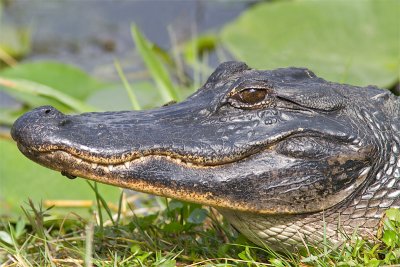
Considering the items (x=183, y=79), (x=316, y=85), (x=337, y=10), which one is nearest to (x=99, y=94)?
(x=183, y=79)

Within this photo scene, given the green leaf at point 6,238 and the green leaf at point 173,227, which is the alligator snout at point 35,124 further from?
the green leaf at point 173,227

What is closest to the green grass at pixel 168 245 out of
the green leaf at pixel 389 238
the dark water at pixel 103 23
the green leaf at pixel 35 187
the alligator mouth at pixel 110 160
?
the green leaf at pixel 389 238

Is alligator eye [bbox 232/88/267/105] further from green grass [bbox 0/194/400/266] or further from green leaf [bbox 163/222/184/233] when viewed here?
green leaf [bbox 163/222/184/233]

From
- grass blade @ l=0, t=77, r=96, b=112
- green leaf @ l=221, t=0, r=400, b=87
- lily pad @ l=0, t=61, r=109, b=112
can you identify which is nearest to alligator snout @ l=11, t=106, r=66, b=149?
grass blade @ l=0, t=77, r=96, b=112

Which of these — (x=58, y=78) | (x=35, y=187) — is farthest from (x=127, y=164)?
(x=58, y=78)

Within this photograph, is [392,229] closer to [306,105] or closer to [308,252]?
[308,252]
